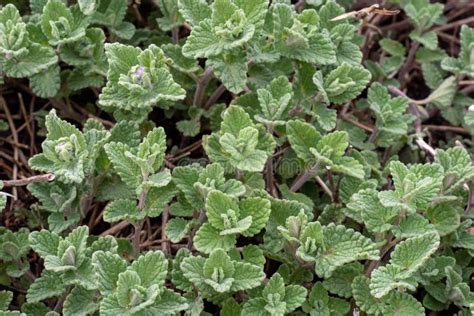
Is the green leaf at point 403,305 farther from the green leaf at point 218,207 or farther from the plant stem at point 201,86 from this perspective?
the plant stem at point 201,86

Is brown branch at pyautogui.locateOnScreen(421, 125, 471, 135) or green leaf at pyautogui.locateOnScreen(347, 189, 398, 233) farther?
brown branch at pyautogui.locateOnScreen(421, 125, 471, 135)

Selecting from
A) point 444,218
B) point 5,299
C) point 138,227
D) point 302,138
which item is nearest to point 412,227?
point 444,218

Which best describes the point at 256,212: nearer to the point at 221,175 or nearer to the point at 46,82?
the point at 221,175

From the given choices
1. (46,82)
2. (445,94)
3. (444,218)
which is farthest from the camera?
(445,94)

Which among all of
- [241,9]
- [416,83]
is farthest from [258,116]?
[416,83]

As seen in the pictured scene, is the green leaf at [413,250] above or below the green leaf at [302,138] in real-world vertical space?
below

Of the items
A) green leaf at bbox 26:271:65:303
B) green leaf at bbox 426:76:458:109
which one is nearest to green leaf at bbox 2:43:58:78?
green leaf at bbox 26:271:65:303

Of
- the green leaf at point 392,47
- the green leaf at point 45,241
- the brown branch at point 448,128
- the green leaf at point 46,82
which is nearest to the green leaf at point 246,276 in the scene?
the green leaf at point 45,241

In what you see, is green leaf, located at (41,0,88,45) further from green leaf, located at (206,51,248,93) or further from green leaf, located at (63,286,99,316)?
green leaf, located at (63,286,99,316)

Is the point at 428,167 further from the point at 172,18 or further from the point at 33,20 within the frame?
the point at 33,20

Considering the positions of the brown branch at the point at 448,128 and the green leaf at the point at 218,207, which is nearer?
the green leaf at the point at 218,207
